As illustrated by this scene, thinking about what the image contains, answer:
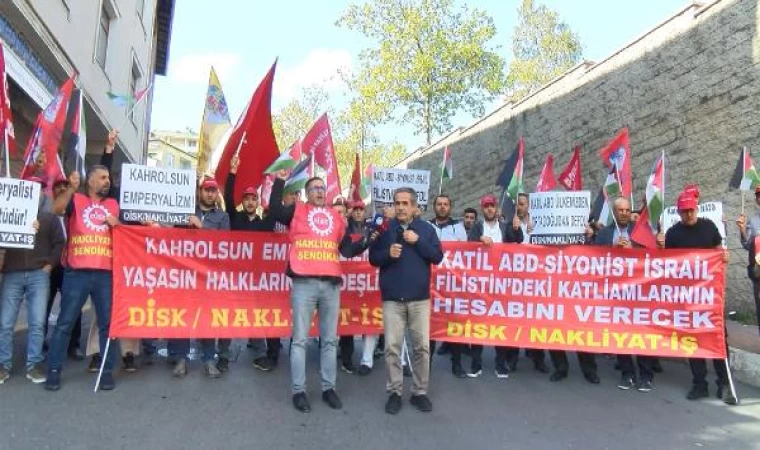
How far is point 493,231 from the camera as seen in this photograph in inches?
281

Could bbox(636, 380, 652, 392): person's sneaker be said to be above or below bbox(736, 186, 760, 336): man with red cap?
below

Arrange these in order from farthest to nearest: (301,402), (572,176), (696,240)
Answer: (572,176) < (696,240) < (301,402)

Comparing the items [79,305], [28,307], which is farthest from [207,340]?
[28,307]

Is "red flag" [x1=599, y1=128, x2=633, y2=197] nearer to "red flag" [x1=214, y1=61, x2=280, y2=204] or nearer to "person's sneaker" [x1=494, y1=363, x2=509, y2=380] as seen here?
"person's sneaker" [x1=494, y1=363, x2=509, y2=380]

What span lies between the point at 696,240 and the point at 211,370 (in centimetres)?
501

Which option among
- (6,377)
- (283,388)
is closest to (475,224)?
(283,388)

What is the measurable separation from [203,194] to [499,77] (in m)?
21.1

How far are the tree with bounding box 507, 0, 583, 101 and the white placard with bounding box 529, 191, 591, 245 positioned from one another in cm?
3192

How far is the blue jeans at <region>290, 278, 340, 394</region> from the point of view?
5.27 metres

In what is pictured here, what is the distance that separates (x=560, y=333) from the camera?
6352 millimetres

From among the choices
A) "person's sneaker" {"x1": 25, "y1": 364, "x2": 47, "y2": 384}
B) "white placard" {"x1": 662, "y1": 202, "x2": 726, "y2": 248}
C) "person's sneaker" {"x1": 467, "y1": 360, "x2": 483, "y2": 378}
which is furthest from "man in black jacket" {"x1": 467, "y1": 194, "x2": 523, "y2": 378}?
"person's sneaker" {"x1": 25, "y1": 364, "x2": 47, "y2": 384}

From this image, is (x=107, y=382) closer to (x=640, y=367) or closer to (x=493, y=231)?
(x=493, y=231)

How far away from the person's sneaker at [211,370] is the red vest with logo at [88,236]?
1323 millimetres

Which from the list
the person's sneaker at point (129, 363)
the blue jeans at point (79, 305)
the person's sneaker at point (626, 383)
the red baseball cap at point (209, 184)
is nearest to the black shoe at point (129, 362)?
the person's sneaker at point (129, 363)
